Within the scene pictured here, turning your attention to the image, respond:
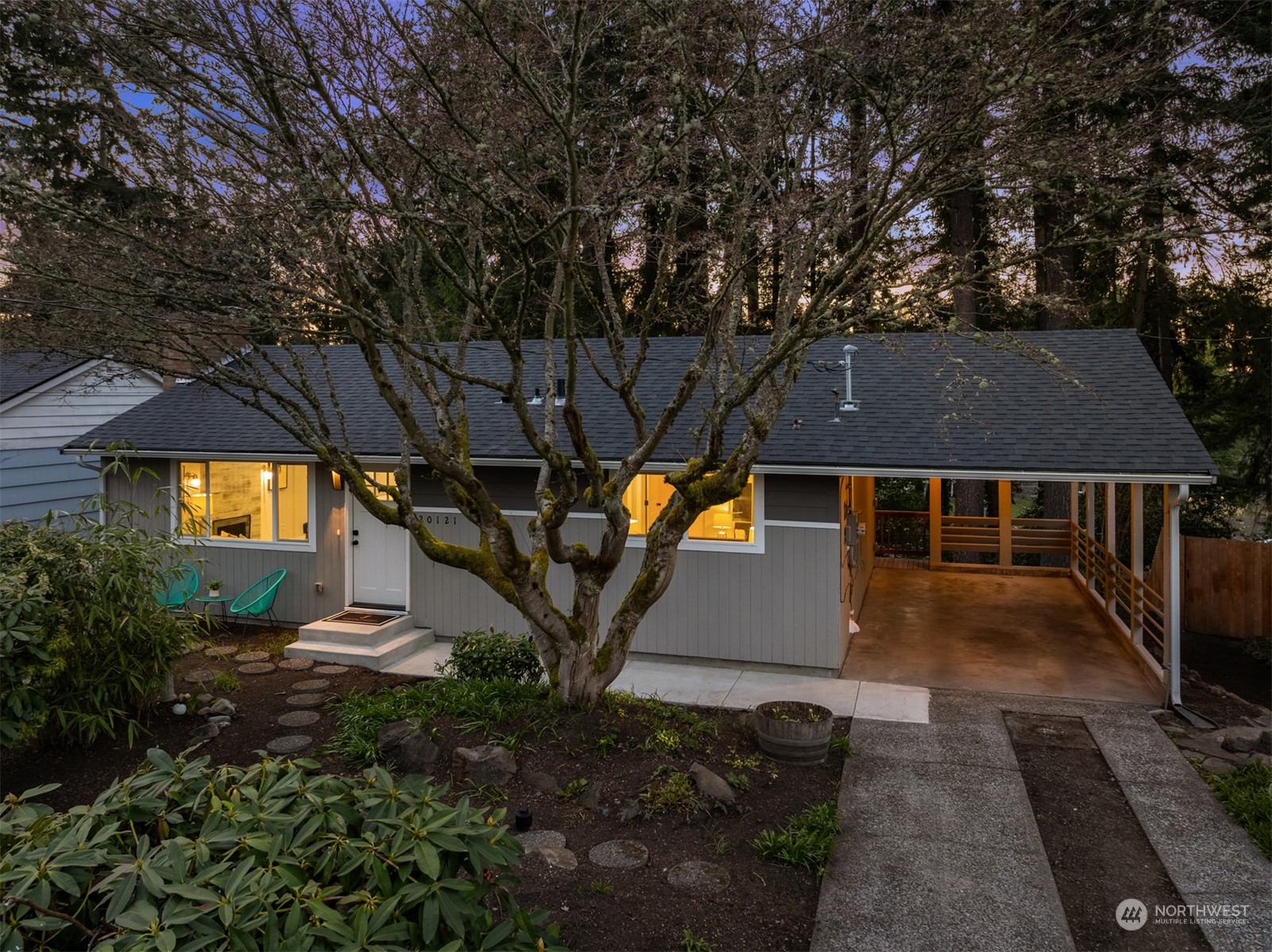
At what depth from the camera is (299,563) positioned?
9.91 metres

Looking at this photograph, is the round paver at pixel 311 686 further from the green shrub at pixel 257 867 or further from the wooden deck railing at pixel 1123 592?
the wooden deck railing at pixel 1123 592

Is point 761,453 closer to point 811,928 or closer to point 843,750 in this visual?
point 843,750

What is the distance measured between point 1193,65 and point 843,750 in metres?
10.7

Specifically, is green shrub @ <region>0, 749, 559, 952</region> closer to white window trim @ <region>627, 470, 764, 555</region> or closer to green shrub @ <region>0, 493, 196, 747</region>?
green shrub @ <region>0, 493, 196, 747</region>

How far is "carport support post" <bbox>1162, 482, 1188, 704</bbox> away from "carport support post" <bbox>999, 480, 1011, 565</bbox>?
656 cm

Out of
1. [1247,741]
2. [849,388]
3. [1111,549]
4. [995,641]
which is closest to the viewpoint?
[1247,741]

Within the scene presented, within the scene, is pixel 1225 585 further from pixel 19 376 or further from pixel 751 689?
pixel 19 376

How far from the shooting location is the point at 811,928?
148 inches

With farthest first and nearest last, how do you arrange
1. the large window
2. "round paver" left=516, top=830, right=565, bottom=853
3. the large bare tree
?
the large window < the large bare tree < "round paver" left=516, top=830, right=565, bottom=853

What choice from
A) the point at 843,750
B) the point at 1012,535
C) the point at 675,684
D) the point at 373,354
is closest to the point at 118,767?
the point at 373,354

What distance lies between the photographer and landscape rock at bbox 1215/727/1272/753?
5820mm

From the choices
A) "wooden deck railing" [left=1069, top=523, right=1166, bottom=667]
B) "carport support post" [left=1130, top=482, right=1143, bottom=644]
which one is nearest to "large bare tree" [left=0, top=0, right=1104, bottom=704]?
"carport support post" [left=1130, top=482, right=1143, bottom=644]

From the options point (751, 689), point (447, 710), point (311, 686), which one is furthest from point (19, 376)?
point (751, 689)

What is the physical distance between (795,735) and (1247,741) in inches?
137
